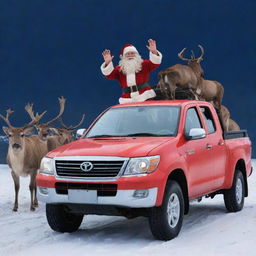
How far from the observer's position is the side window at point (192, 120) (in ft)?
25.6

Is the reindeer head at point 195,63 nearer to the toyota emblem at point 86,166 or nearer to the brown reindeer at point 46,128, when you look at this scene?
the brown reindeer at point 46,128

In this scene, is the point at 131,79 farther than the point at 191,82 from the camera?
No

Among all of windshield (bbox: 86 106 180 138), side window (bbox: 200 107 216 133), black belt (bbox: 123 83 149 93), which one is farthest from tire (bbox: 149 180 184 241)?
black belt (bbox: 123 83 149 93)

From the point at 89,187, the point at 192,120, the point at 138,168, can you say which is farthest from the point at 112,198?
the point at 192,120

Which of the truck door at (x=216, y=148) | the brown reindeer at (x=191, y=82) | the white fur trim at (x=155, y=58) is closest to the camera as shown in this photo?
the truck door at (x=216, y=148)

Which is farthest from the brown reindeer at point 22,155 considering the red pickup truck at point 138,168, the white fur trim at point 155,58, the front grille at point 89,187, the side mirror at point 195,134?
the side mirror at point 195,134

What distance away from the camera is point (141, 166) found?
21.2 feet

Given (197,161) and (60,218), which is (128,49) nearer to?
(197,161)

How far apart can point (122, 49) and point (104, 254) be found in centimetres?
584

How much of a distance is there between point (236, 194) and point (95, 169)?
3.56 m

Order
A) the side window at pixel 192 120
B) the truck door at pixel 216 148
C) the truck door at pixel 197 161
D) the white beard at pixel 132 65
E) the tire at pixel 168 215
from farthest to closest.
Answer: the white beard at pixel 132 65 → the truck door at pixel 216 148 → the side window at pixel 192 120 → the truck door at pixel 197 161 → the tire at pixel 168 215

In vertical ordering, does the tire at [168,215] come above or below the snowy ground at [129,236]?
above

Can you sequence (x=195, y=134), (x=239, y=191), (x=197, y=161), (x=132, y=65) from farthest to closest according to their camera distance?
1. (x=132, y=65)
2. (x=239, y=191)
3. (x=197, y=161)
4. (x=195, y=134)

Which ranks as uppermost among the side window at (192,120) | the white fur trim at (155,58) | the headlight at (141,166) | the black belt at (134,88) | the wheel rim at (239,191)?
the white fur trim at (155,58)
